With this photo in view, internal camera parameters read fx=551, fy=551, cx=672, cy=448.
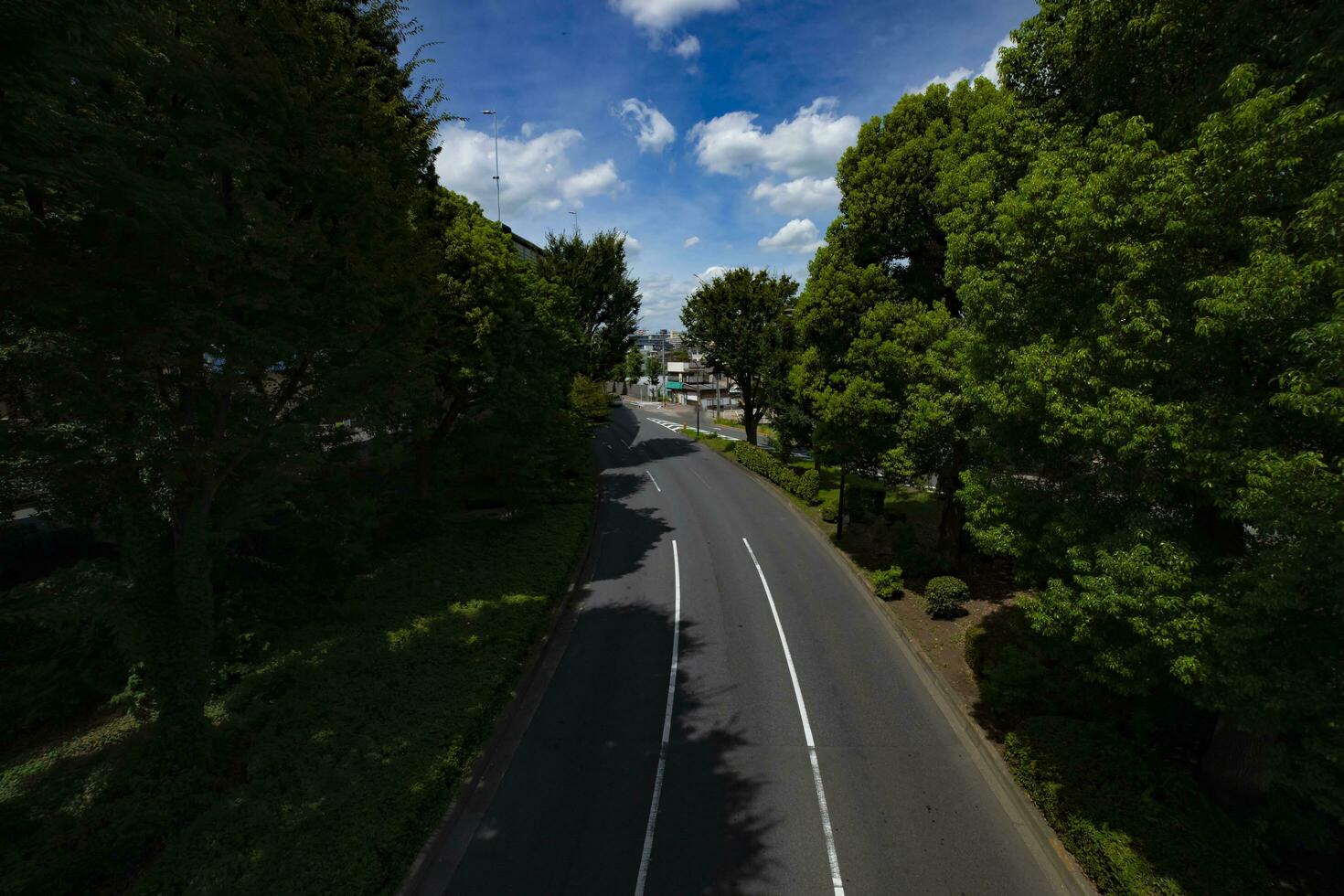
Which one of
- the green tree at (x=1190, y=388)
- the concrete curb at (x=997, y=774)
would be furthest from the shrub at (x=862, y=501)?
the green tree at (x=1190, y=388)

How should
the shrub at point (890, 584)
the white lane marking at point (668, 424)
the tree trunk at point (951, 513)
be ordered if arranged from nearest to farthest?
the tree trunk at point (951, 513) < the shrub at point (890, 584) < the white lane marking at point (668, 424)

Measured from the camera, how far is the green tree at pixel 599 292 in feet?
123

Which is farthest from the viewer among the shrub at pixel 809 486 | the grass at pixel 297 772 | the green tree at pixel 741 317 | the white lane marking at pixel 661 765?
the green tree at pixel 741 317

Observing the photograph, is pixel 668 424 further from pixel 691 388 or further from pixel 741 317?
pixel 691 388

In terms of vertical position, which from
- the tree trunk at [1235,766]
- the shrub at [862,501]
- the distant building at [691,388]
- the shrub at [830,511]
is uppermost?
the distant building at [691,388]

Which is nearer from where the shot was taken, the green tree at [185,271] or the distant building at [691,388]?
the green tree at [185,271]

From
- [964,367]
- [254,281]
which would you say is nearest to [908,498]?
[964,367]

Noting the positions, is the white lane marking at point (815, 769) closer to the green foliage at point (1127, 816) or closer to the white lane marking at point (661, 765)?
the white lane marking at point (661, 765)

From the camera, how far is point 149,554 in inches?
360

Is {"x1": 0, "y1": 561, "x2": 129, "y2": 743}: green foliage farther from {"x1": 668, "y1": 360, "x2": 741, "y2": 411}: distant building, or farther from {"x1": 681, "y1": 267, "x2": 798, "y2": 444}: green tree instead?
{"x1": 668, "y1": 360, "x2": 741, "y2": 411}: distant building

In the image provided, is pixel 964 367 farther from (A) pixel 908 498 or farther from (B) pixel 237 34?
(A) pixel 908 498

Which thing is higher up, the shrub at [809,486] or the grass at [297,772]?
the shrub at [809,486]

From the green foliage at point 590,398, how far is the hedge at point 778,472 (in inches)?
423

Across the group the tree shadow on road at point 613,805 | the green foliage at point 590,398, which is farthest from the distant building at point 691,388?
the tree shadow on road at point 613,805
